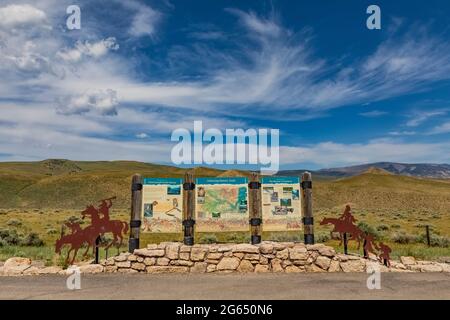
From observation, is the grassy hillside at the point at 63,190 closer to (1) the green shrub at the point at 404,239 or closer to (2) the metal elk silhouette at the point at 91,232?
(1) the green shrub at the point at 404,239

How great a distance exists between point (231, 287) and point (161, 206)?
14.1 feet

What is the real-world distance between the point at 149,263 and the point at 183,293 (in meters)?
3.28

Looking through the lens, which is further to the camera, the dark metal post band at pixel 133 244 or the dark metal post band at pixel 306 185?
the dark metal post band at pixel 306 185

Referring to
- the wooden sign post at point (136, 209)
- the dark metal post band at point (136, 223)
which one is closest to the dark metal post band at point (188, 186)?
the wooden sign post at point (136, 209)

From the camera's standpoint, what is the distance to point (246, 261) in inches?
465

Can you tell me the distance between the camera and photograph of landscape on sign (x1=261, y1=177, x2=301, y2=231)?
1281 centimetres

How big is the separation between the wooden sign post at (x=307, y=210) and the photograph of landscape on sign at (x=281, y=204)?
0.64ft

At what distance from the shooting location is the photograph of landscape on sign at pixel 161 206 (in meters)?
12.8

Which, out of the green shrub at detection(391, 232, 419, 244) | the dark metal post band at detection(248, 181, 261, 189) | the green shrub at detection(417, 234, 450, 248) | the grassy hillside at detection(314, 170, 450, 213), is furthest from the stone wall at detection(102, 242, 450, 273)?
the grassy hillside at detection(314, 170, 450, 213)

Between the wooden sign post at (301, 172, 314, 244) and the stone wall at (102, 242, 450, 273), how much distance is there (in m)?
0.52

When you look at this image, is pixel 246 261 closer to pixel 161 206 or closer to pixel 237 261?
pixel 237 261

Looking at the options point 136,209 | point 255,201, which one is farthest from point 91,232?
point 255,201
